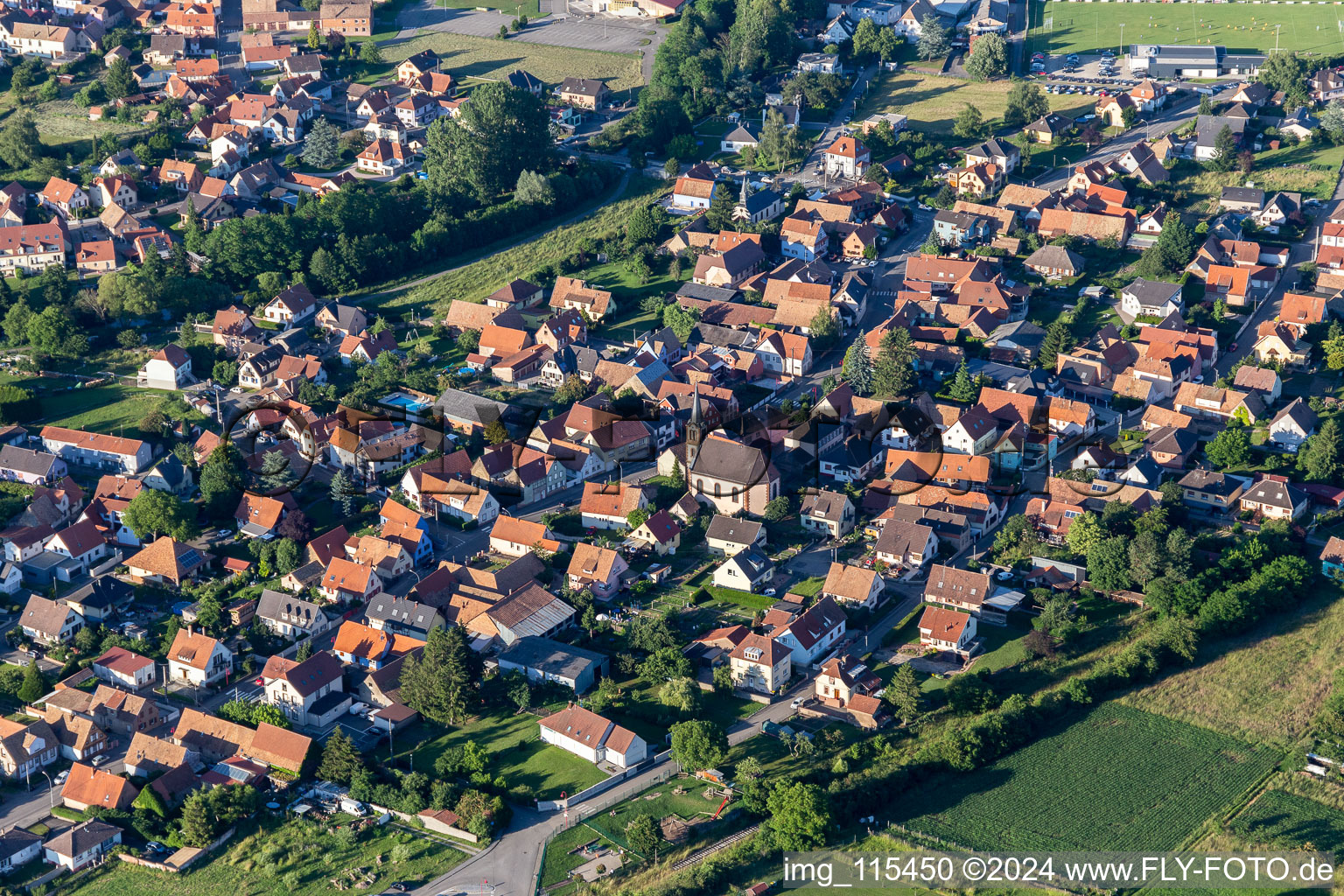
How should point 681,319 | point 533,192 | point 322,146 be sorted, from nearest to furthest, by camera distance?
point 681,319, point 533,192, point 322,146

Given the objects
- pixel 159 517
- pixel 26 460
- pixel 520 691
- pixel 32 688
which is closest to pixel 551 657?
pixel 520 691

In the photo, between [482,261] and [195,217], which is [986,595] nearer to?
[482,261]

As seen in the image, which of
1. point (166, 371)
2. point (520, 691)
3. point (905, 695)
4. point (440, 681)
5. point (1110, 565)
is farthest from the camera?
point (166, 371)

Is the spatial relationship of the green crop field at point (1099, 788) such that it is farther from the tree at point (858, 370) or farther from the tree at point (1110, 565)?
the tree at point (858, 370)

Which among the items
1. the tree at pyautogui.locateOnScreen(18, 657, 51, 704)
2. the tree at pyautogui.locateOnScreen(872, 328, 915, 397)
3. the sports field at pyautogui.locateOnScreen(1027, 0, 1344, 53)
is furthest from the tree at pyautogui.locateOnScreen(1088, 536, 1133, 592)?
the sports field at pyautogui.locateOnScreen(1027, 0, 1344, 53)

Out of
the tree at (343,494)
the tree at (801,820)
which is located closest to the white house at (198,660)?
the tree at (343,494)

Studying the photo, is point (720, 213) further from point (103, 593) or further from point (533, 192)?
point (103, 593)
